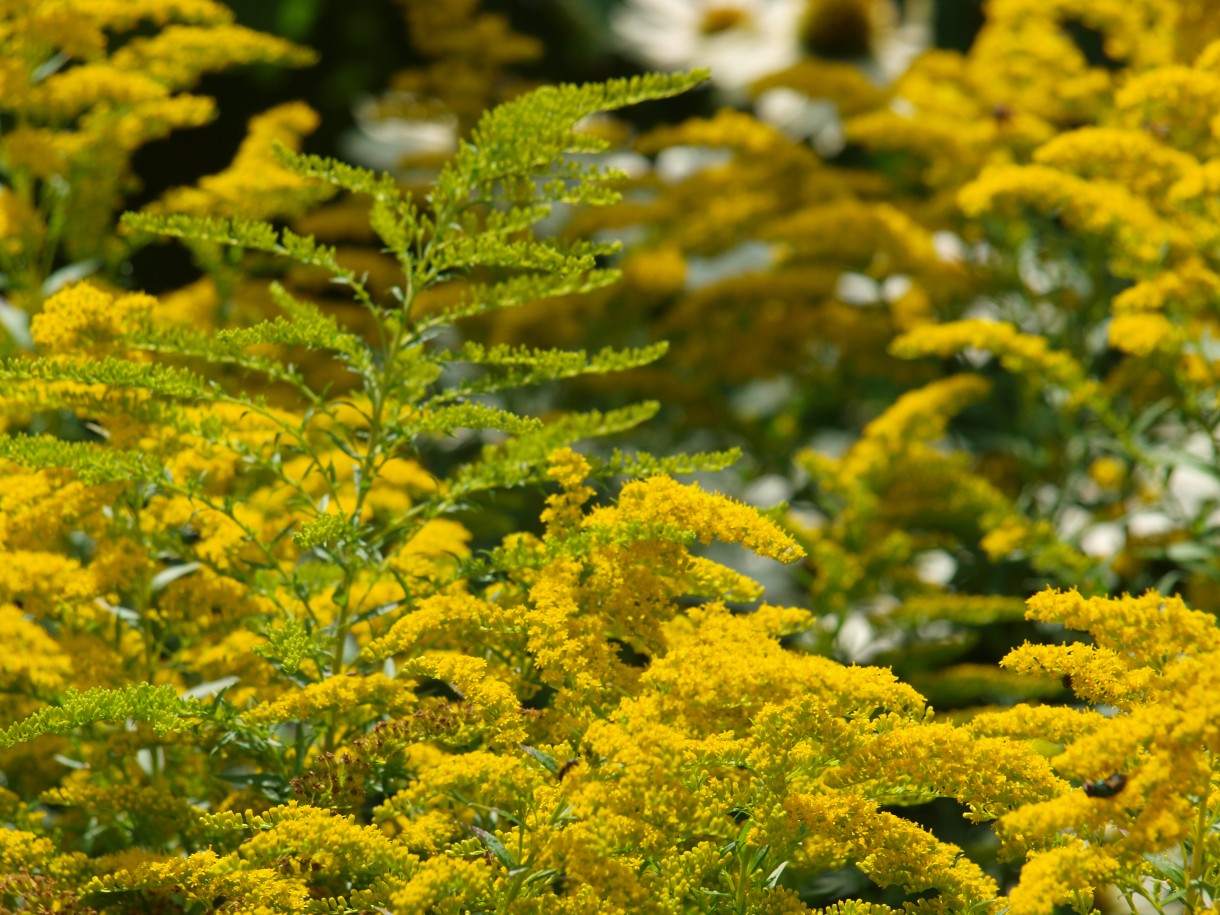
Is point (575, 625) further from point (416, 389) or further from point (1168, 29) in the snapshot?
point (1168, 29)

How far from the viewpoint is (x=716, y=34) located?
215 inches

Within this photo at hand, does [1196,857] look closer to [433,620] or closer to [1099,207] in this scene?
[433,620]

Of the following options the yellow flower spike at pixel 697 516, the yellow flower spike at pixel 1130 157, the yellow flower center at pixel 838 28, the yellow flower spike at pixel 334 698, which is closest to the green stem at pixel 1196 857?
the yellow flower spike at pixel 697 516

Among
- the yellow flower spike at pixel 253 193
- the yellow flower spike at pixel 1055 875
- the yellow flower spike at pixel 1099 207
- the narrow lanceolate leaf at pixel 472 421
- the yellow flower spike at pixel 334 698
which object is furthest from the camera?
the yellow flower spike at pixel 253 193

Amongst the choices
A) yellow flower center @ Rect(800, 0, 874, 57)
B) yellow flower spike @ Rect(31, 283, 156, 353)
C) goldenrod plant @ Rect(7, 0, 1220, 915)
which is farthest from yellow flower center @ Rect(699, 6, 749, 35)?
yellow flower spike @ Rect(31, 283, 156, 353)

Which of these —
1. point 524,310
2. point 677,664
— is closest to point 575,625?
point 677,664

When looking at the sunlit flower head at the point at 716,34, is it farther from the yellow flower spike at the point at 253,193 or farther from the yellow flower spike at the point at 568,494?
the yellow flower spike at the point at 568,494

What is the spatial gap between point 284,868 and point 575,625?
14.3 inches

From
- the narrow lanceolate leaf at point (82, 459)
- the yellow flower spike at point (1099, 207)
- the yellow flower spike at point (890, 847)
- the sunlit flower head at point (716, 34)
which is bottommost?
the sunlit flower head at point (716, 34)

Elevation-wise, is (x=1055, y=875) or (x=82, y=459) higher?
(x=82, y=459)

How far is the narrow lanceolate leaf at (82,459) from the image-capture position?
149cm

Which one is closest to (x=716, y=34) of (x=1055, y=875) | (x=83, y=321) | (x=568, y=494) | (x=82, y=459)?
(x=83, y=321)

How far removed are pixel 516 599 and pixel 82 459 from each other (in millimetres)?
475

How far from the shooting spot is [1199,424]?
2377 millimetres
